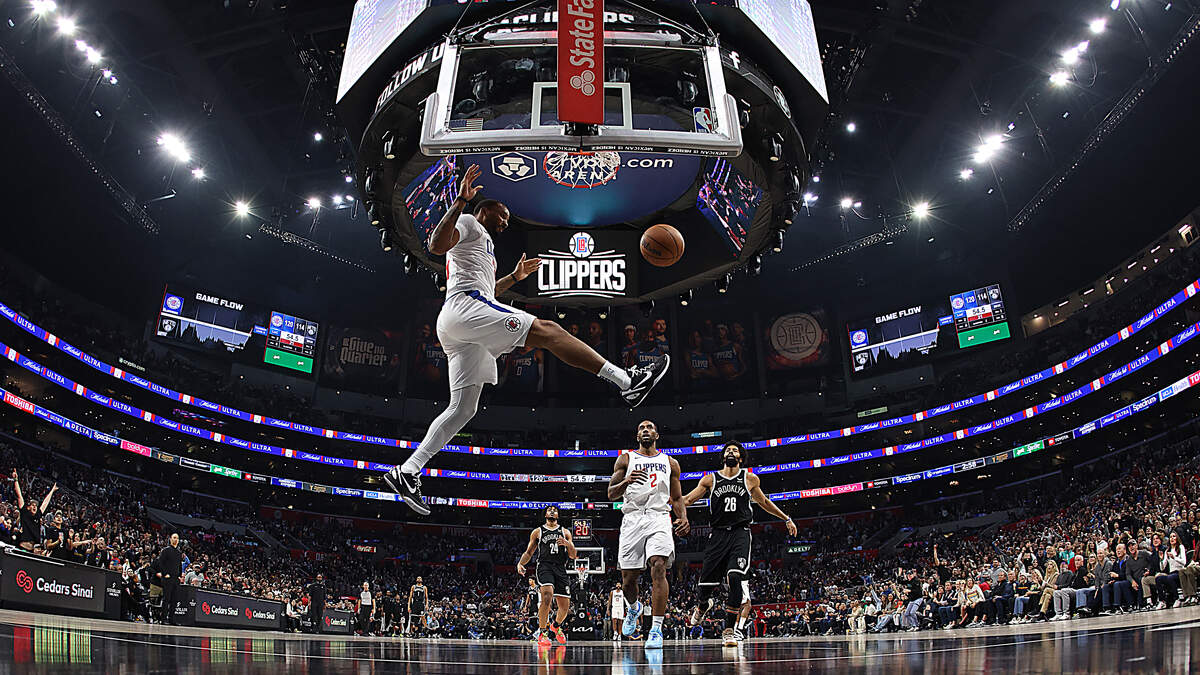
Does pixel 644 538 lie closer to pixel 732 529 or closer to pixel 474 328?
pixel 732 529

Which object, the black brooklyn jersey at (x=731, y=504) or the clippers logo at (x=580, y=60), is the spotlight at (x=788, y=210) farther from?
the black brooklyn jersey at (x=731, y=504)

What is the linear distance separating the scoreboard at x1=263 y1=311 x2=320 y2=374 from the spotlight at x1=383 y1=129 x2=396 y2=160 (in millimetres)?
29043

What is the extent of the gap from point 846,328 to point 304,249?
2668 cm

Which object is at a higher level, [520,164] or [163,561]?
[520,164]

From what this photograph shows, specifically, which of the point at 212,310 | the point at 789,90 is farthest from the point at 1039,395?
the point at 212,310

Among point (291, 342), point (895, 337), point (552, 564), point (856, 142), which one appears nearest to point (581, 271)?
point (552, 564)

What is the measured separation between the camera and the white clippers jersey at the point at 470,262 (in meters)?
5.42

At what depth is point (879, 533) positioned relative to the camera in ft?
125

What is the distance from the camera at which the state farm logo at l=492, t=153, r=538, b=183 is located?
13.3 meters

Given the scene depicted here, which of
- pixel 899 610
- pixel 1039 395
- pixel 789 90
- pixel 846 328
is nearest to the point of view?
pixel 789 90

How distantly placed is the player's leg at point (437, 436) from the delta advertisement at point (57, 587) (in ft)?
21.6

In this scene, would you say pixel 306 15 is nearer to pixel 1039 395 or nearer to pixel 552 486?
pixel 552 486

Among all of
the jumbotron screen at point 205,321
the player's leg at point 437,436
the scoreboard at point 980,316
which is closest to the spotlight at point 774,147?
the player's leg at point 437,436

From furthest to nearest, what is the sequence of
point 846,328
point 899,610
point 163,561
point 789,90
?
point 846,328
point 899,610
point 163,561
point 789,90
